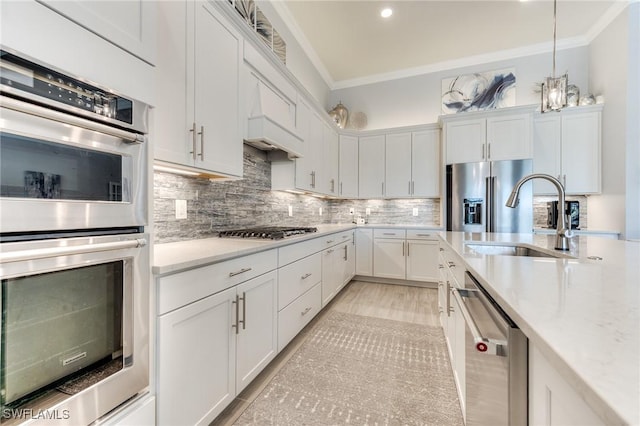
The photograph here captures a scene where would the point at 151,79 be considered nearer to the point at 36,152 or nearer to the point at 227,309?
the point at 36,152

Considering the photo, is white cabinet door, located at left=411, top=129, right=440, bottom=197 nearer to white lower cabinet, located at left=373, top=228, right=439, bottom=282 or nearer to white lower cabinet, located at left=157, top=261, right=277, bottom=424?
white lower cabinet, located at left=373, top=228, right=439, bottom=282

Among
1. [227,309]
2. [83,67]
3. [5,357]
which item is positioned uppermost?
[83,67]

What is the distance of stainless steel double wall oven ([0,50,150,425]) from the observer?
0.71 meters

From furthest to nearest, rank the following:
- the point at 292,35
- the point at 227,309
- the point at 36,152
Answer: the point at 292,35, the point at 227,309, the point at 36,152

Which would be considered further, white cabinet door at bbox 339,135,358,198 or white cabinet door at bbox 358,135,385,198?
white cabinet door at bbox 339,135,358,198

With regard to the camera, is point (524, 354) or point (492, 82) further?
point (492, 82)

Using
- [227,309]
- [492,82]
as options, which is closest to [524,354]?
[227,309]

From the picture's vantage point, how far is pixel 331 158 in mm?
4160

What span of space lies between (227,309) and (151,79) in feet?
3.68

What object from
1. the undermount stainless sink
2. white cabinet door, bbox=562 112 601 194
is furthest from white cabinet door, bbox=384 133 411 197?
the undermount stainless sink

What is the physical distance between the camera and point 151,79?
1.07 meters

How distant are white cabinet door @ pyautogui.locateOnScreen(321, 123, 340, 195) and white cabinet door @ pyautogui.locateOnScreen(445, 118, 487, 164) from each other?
65.8 inches

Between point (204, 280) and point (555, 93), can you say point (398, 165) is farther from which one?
point (204, 280)

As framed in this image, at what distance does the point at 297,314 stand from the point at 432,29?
3807 millimetres
